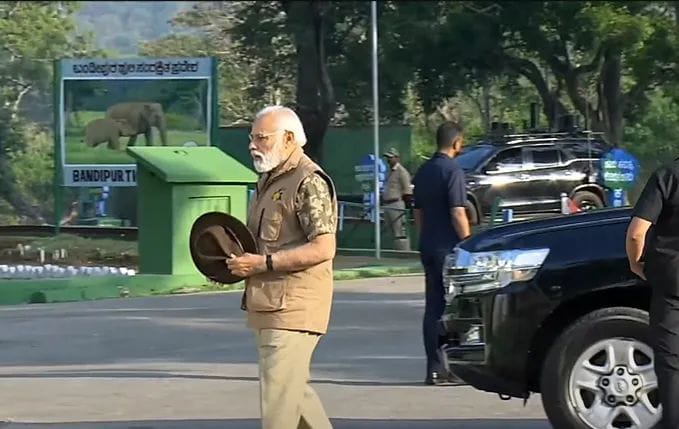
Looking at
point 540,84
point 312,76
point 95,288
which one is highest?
point 540,84

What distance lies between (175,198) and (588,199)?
10.2 m

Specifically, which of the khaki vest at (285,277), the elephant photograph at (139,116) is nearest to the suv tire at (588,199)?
the elephant photograph at (139,116)

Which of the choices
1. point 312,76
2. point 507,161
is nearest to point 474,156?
point 507,161

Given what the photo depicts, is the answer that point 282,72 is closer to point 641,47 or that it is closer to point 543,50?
point 543,50

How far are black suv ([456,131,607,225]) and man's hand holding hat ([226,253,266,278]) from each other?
61.0 feet

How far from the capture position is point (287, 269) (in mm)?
6488

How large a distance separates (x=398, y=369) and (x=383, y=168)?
13615 mm

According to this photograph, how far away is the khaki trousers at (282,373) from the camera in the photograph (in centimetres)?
656

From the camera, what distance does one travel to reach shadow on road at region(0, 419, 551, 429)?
8852mm

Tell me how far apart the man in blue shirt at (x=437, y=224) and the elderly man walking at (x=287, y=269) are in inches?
140

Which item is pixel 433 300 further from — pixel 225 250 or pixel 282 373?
pixel 225 250

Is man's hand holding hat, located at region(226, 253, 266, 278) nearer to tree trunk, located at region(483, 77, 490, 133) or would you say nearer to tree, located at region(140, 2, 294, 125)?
tree, located at region(140, 2, 294, 125)

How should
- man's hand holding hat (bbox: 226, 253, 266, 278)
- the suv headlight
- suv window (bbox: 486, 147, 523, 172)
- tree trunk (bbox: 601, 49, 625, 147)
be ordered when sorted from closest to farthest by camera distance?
man's hand holding hat (bbox: 226, 253, 266, 278) → the suv headlight → suv window (bbox: 486, 147, 523, 172) → tree trunk (bbox: 601, 49, 625, 147)

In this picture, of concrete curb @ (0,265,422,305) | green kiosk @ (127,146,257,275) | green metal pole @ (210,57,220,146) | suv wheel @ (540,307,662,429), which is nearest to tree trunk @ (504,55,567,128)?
green metal pole @ (210,57,220,146)
